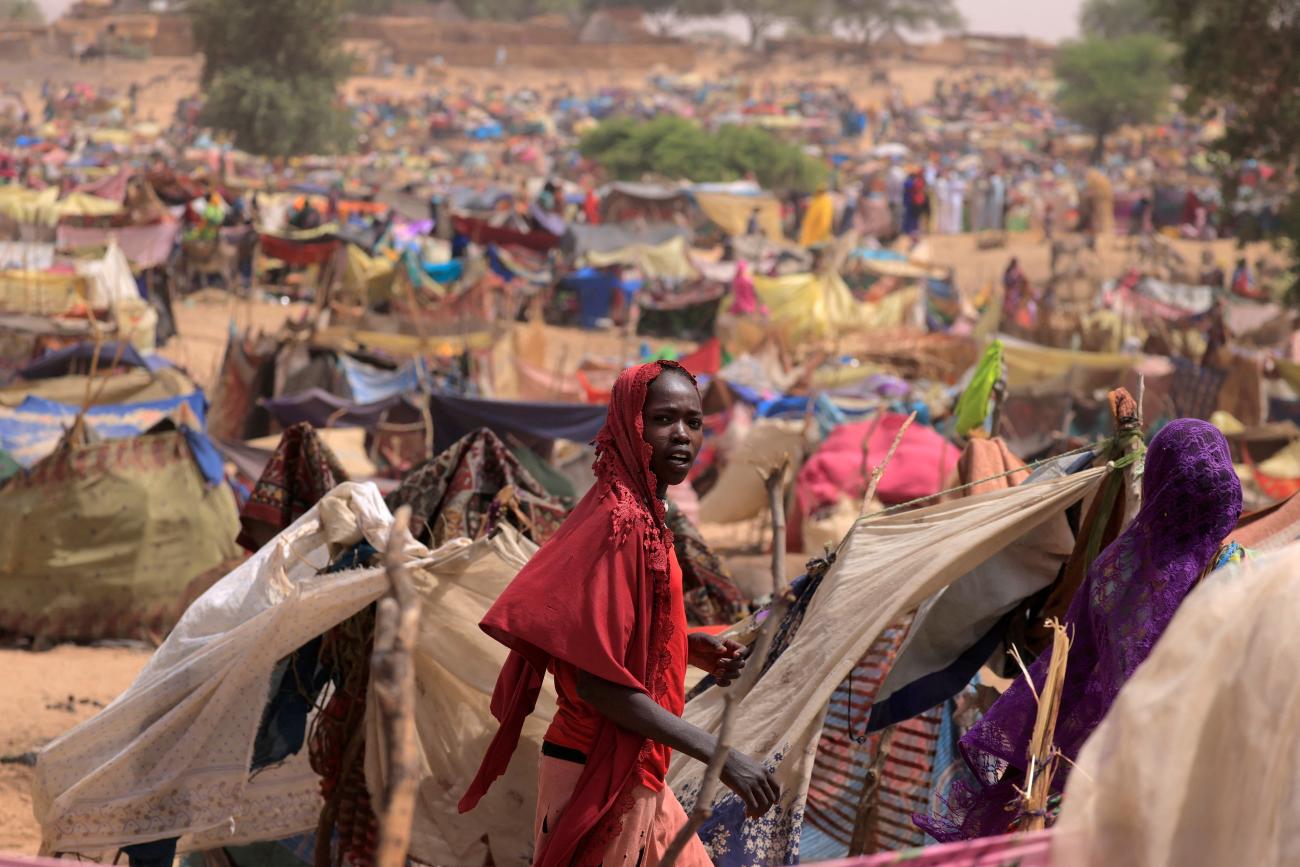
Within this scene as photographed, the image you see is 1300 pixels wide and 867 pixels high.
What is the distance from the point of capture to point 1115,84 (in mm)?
50281

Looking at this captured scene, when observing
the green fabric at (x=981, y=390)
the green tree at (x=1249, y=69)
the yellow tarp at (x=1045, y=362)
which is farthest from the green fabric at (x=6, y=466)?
the green tree at (x=1249, y=69)

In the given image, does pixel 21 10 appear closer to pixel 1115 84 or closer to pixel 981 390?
pixel 1115 84

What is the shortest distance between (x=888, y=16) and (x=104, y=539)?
7070cm

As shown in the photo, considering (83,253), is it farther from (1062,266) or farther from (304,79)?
(304,79)

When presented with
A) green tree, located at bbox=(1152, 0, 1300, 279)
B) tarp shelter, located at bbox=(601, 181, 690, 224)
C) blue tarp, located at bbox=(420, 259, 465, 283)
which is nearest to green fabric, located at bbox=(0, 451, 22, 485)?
blue tarp, located at bbox=(420, 259, 465, 283)

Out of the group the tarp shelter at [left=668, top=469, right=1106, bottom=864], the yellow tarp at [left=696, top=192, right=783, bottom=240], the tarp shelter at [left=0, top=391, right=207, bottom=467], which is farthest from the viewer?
the yellow tarp at [left=696, top=192, right=783, bottom=240]

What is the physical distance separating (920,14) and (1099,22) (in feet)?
28.7

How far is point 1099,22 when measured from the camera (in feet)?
247

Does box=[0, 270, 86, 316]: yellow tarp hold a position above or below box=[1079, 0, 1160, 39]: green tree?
below

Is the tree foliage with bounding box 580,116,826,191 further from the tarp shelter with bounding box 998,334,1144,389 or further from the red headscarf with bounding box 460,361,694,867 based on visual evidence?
the red headscarf with bounding box 460,361,694,867

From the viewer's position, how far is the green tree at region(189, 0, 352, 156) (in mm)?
36281

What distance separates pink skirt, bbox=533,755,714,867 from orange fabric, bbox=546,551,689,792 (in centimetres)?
3

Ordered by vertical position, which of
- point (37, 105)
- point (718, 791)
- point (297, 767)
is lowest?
point (37, 105)

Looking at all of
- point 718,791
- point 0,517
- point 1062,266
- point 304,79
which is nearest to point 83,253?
point 0,517
